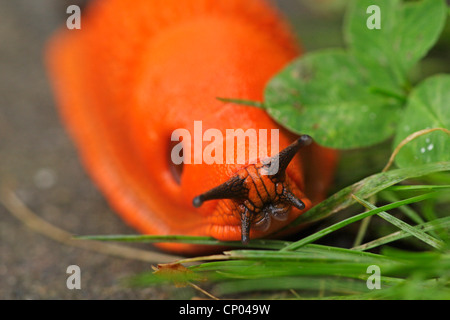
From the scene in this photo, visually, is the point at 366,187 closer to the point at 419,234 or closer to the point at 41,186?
the point at 419,234

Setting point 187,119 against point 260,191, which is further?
point 187,119

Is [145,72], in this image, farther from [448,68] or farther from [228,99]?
[448,68]

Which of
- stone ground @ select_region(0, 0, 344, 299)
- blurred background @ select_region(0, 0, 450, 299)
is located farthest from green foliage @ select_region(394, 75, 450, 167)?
A: stone ground @ select_region(0, 0, 344, 299)

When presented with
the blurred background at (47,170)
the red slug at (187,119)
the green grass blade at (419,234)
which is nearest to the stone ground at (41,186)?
the blurred background at (47,170)

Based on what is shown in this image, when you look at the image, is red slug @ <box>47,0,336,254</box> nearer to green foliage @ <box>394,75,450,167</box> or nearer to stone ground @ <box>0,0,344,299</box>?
stone ground @ <box>0,0,344,299</box>

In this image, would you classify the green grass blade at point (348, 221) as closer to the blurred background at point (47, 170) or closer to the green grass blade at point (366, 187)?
the green grass blade at point (366, 187)

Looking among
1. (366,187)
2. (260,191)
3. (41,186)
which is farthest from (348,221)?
(41,186)

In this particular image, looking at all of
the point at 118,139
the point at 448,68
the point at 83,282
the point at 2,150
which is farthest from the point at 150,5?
the point at 448,68
